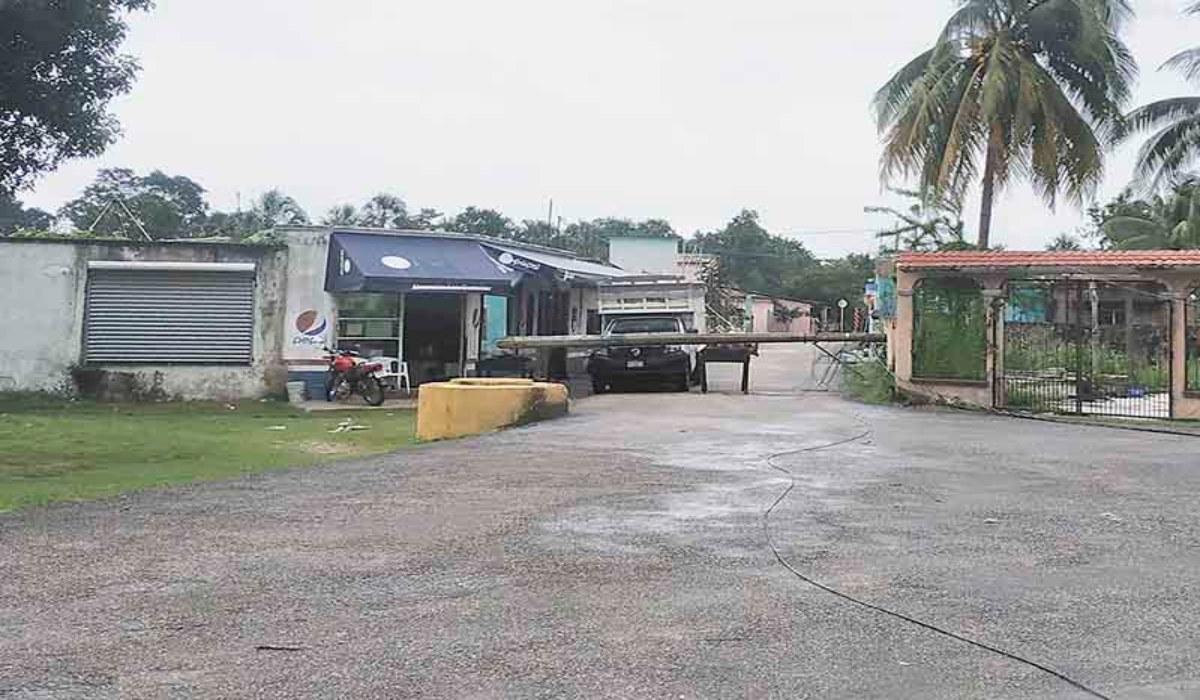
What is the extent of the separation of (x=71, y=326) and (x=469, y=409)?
1133cm

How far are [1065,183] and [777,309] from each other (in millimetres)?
43084

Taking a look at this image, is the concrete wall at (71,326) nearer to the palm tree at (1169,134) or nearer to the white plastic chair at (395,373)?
the white plastic chair at (395,373)

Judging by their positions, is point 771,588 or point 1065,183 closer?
point 771,588

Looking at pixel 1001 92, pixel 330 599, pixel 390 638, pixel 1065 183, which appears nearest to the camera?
pixel 390 638

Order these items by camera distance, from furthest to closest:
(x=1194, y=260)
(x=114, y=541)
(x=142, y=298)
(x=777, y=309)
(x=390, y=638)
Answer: (x=777, y=309) → (x=142, y=298) → (x=1194, y=260) → (x=114, y=541) → (x=390, y=638)

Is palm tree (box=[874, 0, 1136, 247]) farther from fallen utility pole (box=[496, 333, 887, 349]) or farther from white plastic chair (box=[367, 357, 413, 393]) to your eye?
white plastic chair (box=[367, 357, 413, 393])

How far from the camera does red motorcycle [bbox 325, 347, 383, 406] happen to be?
2016 centimetres

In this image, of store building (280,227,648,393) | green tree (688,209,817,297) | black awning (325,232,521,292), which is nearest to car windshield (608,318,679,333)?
store building (280,227,648,393)

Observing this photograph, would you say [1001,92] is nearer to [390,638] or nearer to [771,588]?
[771,588]

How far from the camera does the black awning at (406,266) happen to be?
20547 mm

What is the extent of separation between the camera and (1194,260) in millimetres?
16641

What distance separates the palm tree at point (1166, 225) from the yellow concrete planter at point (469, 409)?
24218mm

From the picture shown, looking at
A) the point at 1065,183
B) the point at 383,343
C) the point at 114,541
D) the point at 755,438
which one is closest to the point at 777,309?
the point at 1065,183

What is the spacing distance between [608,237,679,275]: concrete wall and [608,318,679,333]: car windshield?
18.6m
